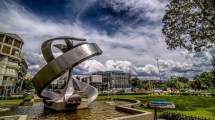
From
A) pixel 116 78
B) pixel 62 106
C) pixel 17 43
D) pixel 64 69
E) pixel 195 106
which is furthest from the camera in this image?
pixel 116 78

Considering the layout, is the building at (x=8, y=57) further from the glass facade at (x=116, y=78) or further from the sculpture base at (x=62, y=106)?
the glass facade at (x=116, y=78)

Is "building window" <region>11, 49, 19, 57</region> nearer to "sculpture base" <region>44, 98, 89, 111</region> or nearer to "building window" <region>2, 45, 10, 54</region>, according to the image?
"building window" <region>2, 45, 10, 54</region>

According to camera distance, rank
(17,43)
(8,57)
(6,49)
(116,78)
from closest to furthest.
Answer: (6,49), (8,57), (17,43), (116,78)

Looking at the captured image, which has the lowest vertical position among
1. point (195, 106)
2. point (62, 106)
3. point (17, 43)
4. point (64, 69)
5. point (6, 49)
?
point (195, 106)

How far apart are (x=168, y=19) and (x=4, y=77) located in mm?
46224

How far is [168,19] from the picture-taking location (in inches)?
926

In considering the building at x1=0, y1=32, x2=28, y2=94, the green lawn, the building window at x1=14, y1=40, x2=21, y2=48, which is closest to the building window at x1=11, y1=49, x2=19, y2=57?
the building at x1=0, y1=32, x2=28, y2=94

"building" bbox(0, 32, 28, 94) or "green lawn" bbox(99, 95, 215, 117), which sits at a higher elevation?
"building" bbox(0, 32, 28, 94)

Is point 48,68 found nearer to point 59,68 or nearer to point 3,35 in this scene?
point 59,68

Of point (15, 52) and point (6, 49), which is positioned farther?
point (15, 52)

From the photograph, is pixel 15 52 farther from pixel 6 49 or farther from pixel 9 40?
pixel 9 40

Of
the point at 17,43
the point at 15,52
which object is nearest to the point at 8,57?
the point at 15,52

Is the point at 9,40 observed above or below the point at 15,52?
above

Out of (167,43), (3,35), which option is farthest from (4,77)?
(167,43)
